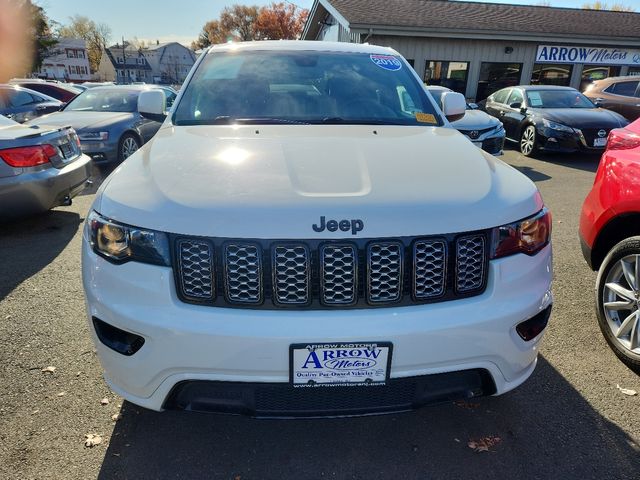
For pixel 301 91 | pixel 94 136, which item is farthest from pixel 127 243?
pixel 94 136

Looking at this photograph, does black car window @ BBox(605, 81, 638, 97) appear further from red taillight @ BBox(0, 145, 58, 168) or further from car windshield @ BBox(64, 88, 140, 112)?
red taillight @ BBox(0, 145, 58, 168)

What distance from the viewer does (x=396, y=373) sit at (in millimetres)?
1808

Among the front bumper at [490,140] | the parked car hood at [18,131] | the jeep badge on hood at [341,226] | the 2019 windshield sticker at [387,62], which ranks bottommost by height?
the front bumper at [490,140]

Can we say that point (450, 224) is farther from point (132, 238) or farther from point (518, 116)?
point (518, 116)

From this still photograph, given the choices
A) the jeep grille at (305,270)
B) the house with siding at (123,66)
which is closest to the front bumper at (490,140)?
the jeep grille at (305,270)

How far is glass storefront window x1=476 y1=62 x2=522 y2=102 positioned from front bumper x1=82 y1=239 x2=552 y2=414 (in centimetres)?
1840

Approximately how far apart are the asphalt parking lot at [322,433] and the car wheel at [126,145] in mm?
5697

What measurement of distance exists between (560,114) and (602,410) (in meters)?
9.04

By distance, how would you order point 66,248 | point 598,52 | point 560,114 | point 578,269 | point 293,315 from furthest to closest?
point 598,52 < point 560,114 < point 66,248 < point 578,269 < point 293,315

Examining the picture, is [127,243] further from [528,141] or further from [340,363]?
[528,141]

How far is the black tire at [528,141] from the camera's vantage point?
1018 cm

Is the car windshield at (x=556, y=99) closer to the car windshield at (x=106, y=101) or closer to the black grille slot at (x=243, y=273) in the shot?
the car windshield at (x=106, y=101)

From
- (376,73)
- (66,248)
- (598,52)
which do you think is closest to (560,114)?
(376,73)

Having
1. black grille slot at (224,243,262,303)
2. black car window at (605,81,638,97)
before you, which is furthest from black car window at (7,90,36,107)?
black car window at (605,81,638,97)
